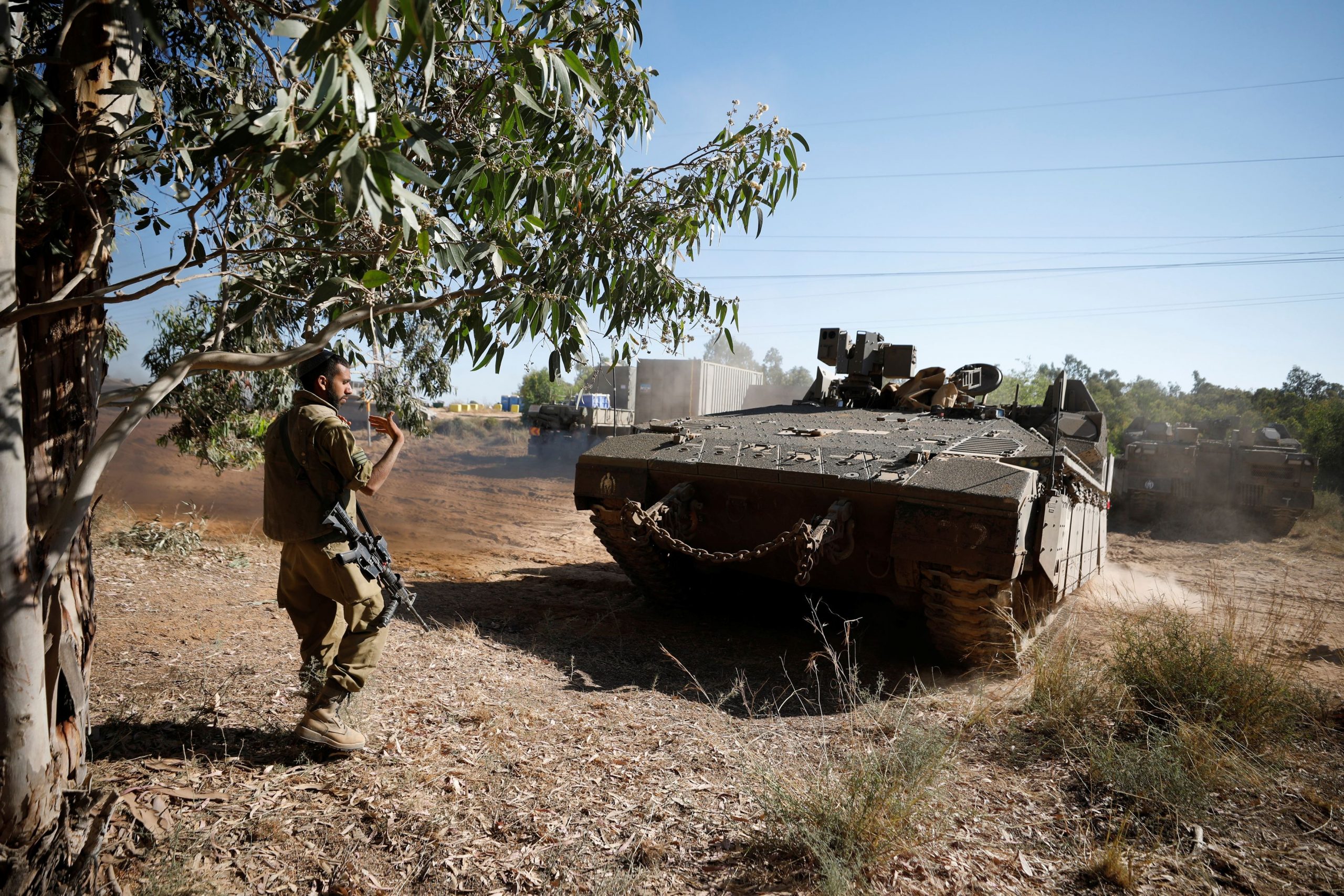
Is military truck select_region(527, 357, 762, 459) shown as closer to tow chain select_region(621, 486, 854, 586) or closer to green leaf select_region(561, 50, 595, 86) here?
tow chain select_region(621, 486, 854, 586)

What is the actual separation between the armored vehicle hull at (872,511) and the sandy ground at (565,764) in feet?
1.67

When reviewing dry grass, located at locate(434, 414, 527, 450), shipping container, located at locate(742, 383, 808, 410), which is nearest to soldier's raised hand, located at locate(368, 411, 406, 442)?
dry grass, located at locate(434, 414, 527, 450)

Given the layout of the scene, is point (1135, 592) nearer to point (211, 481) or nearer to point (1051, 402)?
point (1051, 402)

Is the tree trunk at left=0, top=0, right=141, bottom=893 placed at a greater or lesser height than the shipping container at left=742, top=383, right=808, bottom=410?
lesser

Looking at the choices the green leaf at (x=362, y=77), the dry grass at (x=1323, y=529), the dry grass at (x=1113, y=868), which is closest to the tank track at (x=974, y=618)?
the dry grass at (x=1113, y=868)

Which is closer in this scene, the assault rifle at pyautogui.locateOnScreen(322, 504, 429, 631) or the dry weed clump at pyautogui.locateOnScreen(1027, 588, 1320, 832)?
the assault rifle at pyautogui.locateOnScreen(322, 504, 429, 631)

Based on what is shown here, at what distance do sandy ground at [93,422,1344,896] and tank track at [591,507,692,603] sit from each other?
26 cm

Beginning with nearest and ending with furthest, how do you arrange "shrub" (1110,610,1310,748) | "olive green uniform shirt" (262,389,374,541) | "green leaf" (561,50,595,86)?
"green leaf" (561,50,595,86)
"olive green uniform shirt" (262,389,374,541)
"shrub" (1110,610,1310,748)

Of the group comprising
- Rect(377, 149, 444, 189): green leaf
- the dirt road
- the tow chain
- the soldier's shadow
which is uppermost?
Rect(377, 149, 444, 189): green leaf

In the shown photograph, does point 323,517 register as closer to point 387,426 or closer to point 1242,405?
point 387,426

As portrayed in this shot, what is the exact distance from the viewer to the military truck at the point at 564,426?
20.0 m

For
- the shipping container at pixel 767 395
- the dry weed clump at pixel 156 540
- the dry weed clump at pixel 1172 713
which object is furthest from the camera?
the shipping container at pixel 767 395

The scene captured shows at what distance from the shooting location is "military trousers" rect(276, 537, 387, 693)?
3.04 m

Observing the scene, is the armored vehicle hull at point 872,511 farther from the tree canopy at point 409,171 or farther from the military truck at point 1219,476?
the military truck at point 1219,476
